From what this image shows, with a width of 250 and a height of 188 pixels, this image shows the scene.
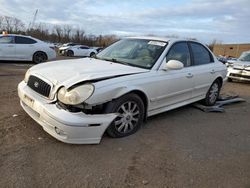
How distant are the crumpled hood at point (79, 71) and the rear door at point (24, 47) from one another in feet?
29.1

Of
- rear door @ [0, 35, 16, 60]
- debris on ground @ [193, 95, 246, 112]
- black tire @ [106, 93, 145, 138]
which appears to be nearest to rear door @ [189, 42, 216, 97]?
debris on ground @ [193, 95, 246, 112]

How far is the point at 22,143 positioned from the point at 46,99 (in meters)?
0.66

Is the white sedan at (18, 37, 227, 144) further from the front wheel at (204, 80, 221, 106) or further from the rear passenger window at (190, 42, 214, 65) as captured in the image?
the front wheel at (204, 80, 221, 106)

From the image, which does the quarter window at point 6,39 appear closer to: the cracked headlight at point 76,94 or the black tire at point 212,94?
the black tire at point 212,94

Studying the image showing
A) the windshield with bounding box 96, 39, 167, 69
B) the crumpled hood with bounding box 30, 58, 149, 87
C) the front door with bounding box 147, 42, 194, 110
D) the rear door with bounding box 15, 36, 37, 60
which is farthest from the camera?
the rear door with bounding box 15, 36, 37, 60

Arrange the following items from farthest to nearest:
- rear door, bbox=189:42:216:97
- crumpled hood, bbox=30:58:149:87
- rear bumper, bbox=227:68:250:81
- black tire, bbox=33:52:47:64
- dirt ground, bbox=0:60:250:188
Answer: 1. black tire, bbox=33:52:47:64
2. rear bumper, bbox=227:68:250:81
3. rear door, bbox=189:42:216:97
4. crumpled hood, bbox=30:58:149:87
5. dirt ground, bbox=0:60:250:188

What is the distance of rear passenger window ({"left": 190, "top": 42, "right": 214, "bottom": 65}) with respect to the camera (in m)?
5.67

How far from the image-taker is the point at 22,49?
1266 cm

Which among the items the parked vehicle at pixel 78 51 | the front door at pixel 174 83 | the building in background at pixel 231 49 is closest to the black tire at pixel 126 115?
the front door at pixel 174 83

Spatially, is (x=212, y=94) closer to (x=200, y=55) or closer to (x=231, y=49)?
(x=200, y=55)

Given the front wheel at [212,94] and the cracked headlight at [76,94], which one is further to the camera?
the front wheel at [212,94]

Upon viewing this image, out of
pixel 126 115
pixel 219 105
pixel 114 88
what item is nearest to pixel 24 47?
pixel 219 105

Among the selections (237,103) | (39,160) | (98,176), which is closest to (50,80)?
(39,160)

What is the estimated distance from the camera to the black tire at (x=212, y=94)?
20.7ft
